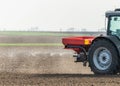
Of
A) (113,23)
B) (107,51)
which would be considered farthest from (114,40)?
(113,23)

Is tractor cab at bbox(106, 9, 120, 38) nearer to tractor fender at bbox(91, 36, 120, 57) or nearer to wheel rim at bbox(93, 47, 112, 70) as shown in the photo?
tractor fender at bbox(91, 36, 120, 57)

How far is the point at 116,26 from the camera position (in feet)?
52.5

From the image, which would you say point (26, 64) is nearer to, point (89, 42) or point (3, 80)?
point (89, 42)

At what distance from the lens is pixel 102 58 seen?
16109 mm

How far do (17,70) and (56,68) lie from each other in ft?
5.49

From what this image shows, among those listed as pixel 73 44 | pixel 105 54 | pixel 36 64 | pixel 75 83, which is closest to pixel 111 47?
pixel 105 54

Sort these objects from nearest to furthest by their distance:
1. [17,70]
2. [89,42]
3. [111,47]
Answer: [111,47], [89,42], [17,70]

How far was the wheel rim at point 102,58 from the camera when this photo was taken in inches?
624

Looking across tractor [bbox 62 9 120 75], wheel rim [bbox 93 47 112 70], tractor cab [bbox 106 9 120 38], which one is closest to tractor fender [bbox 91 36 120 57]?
tractor [bbox 62 9 120 75]

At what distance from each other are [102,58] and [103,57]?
0.20ft

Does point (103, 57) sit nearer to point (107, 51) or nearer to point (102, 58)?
point (102, 58)

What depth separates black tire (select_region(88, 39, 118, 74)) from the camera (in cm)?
1558

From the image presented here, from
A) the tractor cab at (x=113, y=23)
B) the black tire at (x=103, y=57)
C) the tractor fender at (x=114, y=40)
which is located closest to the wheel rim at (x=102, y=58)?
the black tire at (x=103, y=57)

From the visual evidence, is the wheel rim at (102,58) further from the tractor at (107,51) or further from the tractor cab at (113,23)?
the tractor cab at (113,23)
